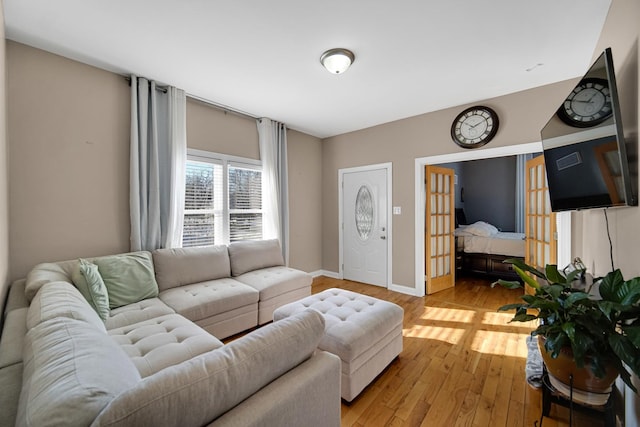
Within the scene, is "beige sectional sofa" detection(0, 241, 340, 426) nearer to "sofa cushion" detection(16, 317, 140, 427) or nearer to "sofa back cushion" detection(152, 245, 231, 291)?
"sofa cushion" detection(16, 317, 140, 427)

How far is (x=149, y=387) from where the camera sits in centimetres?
67

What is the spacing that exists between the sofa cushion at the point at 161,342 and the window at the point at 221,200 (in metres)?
1.47

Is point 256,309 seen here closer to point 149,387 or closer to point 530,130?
point 149,387

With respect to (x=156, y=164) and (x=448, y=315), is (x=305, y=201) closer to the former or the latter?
(x=156, y=164)

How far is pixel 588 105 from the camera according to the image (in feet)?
4.70

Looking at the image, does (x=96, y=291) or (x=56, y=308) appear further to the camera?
(x=96, y=291)

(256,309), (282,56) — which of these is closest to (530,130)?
(282,56)

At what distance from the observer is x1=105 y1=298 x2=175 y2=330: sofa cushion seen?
71.8 inches

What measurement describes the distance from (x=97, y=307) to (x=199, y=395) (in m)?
1.63

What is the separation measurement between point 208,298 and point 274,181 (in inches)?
79.4

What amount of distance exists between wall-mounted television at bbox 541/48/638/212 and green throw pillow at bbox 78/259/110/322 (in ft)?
10.4

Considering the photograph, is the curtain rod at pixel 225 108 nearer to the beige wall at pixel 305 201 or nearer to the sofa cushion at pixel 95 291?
the beige wall at pixel 305 201

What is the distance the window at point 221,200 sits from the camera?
10.3 feet

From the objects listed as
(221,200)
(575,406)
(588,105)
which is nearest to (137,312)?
(221,200)
